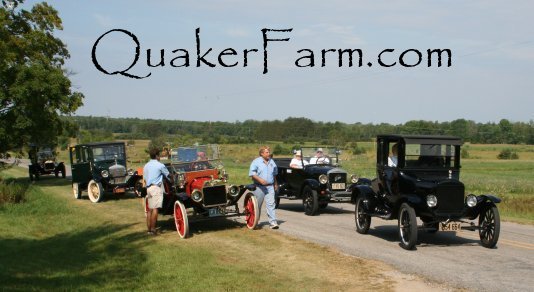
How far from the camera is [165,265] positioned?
9.52 meters

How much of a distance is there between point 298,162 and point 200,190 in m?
5.54

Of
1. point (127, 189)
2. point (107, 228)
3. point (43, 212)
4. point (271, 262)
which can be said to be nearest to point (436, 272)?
point (271, 262)

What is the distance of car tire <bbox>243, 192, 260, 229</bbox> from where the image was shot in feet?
42.8

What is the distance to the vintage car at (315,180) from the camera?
54.0 feet

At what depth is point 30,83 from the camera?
1148 inches

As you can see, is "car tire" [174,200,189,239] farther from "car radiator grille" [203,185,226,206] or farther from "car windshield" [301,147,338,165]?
"car windshield" [301,147,338,165]

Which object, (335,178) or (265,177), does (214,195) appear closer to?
(265,177)

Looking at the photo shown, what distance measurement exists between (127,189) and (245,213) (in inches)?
389

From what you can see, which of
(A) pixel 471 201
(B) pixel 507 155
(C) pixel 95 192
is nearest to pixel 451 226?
(A) pixel 471 201

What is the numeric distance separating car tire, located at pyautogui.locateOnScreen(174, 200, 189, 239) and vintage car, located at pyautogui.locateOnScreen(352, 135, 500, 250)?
12.7ft

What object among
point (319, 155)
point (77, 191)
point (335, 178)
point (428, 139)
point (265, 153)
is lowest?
point (77, 191)

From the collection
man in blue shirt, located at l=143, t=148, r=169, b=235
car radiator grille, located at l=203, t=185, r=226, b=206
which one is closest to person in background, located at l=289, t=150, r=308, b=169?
car radiator grille, located at l=203, t=185, r=226, b=206

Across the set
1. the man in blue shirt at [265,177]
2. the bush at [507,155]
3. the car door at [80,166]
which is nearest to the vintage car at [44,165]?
the car door at [80,166]

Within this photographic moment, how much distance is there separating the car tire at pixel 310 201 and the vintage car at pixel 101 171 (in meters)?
7.92
